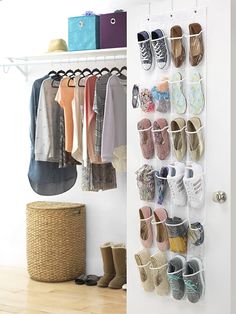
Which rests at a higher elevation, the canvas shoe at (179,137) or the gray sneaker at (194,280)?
the canvas shoe at (179,137)

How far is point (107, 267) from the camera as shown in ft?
15.6

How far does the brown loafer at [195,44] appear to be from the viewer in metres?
3.33

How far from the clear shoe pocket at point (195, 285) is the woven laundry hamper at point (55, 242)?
1.60 meters

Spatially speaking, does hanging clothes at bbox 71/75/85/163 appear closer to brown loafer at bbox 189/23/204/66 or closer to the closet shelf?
the closet shelf

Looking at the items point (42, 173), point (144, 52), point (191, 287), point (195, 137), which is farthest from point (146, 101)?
point (42, 173)

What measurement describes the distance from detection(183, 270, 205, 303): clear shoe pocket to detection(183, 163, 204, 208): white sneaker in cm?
38

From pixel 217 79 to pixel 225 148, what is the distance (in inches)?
14.6

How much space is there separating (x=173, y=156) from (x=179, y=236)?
0.45 metres

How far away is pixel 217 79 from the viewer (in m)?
3.29

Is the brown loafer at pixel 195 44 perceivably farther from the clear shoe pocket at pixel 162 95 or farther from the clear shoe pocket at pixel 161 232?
the clear shoe pocket at pixel 161 232

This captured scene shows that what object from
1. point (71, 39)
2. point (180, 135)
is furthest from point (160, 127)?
point (71, 39)

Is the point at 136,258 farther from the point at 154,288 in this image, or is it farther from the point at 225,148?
the point at 225,148

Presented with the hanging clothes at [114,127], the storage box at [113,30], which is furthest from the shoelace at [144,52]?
the storage box at [113,30]

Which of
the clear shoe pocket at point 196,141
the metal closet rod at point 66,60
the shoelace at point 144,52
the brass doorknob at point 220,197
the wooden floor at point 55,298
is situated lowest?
the wooden floor at point 55,298
